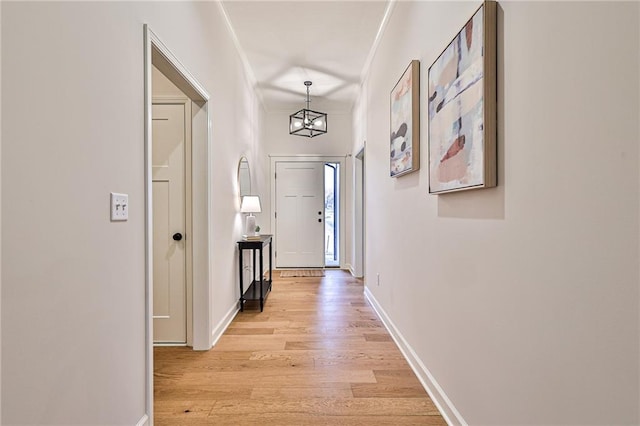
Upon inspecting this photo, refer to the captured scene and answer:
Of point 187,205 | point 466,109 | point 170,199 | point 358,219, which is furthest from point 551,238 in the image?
point 358,219

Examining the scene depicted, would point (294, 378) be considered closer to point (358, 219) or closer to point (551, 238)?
point (551, 238)

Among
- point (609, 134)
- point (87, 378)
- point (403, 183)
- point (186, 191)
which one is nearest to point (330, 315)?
point (403, 183)

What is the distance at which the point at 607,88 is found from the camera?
0.76 metres

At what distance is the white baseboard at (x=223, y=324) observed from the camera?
2.61m

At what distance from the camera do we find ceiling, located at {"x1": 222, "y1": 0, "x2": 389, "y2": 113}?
2.83m

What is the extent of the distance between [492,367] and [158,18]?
2221mm

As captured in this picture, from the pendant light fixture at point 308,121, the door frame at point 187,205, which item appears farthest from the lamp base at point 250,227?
the pendant light fixture at point 308,121

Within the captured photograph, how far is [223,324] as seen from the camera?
287cm

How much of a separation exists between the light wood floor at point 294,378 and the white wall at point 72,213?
464 millimetres

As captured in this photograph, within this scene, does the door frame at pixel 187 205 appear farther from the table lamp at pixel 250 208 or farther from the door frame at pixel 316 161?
the door frame at pixel 316 161

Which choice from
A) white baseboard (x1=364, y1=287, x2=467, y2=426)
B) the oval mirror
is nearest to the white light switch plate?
Result: white baseboard (x1=364, y1=287, x2=467, y2=426)

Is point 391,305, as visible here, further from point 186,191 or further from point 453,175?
point 186,191

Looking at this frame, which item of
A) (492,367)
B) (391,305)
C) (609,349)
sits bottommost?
(391,305)

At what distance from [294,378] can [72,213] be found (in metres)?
1.61
